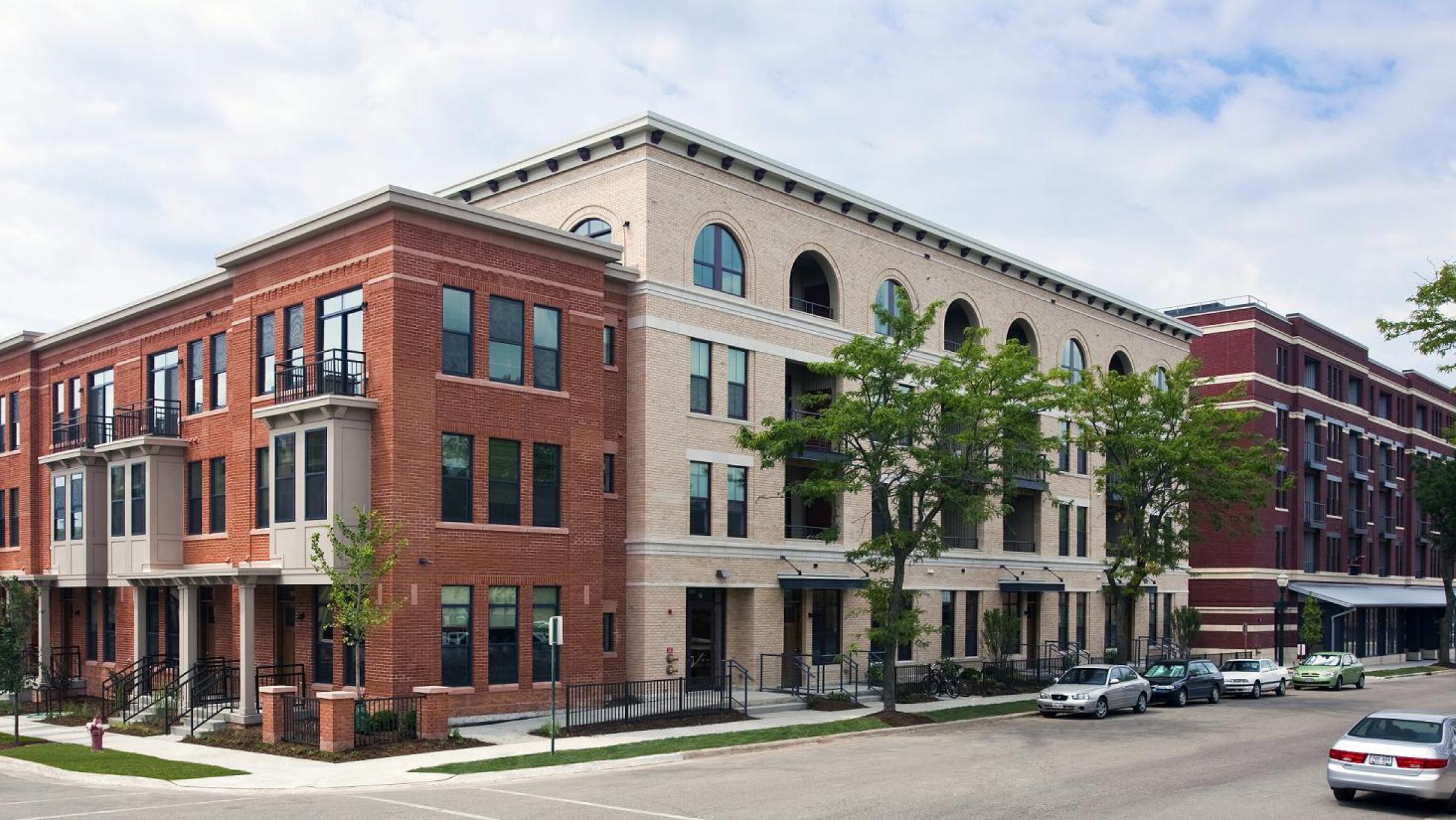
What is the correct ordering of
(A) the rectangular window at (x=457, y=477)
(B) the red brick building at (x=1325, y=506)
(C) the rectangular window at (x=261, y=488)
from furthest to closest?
1. (B) the red brick building at (x=1325, y=506)
2. (C) the rectangular window at (x=261, y=488)
3. (A) the rectangular window at (x=457, y=477)

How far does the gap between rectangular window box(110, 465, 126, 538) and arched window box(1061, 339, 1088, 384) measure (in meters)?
36.6

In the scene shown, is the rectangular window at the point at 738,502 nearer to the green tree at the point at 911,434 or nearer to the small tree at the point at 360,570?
the green tree at the point at 911,434

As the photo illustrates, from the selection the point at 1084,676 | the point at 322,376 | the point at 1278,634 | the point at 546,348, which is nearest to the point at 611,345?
the point at 546,348

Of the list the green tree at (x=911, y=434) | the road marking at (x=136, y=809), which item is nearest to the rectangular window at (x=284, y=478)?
the road marking at (x=136, y=809)

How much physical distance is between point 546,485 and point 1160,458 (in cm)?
2211

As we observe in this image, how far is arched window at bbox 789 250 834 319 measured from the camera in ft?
143

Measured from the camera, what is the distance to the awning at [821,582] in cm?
3994

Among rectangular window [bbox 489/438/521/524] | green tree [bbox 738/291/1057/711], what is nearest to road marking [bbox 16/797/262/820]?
rectangular window [bbox 489/438/521/524]

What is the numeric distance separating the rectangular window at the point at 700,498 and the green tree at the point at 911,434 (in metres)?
3.15

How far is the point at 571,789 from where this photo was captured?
22.0 metres

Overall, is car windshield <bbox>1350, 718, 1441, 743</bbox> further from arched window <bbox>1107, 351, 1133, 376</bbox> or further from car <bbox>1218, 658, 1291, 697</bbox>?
arched window <bbox>1107, 351, 1133, 376</bbox>

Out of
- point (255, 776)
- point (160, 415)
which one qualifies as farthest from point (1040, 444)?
point (160, 415)

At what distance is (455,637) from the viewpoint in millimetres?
30938

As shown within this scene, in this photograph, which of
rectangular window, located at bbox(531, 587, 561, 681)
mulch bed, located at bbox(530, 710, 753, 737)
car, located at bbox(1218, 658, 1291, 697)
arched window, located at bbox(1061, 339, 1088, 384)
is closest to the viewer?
mulch bed, located at bbox(530, 710, 753, 737)
